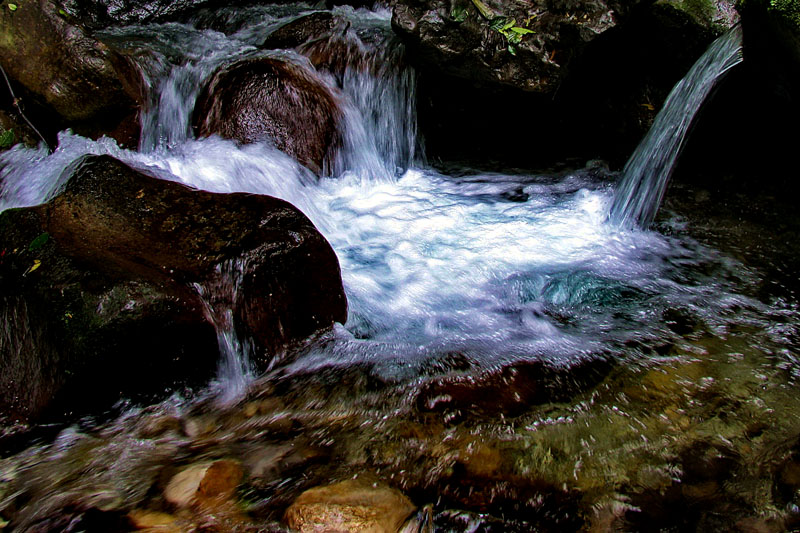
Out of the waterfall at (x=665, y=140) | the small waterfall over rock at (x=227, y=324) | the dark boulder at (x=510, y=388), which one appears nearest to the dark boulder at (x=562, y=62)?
the waterfall at (x=665, y=140)

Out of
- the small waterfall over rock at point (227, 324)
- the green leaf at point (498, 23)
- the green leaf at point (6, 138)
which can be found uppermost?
the green leaf at point (498, 23)

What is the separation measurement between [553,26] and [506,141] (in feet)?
4.50

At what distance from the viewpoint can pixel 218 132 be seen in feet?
16.8

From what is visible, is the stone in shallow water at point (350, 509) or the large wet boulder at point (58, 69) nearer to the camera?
the stone in shallow water at point (350, 509)

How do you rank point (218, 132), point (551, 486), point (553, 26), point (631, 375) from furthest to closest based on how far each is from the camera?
1. point (218, 132)
2. point (553, 26)
3. point (631, 375)
4. point (551, 486)

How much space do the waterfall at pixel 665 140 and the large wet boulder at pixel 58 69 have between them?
4.86 metres

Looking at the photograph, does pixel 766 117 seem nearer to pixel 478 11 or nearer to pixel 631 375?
pixel 478 11

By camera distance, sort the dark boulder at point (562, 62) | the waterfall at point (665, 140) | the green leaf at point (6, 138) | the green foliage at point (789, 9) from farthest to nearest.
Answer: the green leaf at point (6, 138)
the dark boulder at point (562, 62)
the waterfall at point (665, 140)
the green foliage at point (789, 9)

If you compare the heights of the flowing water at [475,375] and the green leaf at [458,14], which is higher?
the green leaf at [458,14]

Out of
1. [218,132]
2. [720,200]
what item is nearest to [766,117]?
[720,200]

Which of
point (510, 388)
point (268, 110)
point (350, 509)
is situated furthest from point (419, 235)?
point (350, 509)

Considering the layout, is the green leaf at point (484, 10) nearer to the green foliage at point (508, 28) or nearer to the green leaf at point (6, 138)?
the green foliage at point (508, 28)

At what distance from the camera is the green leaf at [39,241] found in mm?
2865

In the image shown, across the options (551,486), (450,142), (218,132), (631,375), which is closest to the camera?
(551,486)
